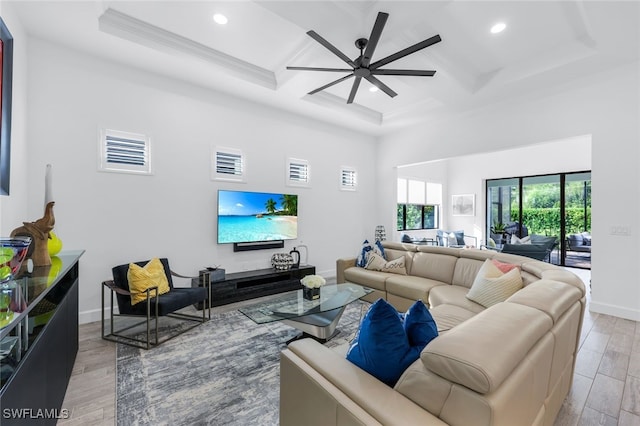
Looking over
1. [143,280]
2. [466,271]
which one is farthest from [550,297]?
[143,280]

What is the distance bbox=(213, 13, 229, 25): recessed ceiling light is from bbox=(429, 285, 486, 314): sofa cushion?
3.74 metres

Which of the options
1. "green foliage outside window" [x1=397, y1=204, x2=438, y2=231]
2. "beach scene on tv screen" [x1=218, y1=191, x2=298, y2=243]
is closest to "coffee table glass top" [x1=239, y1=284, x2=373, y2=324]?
"beach scene on tv screen" [x1=218, y1=191, x2=298, y2=243]

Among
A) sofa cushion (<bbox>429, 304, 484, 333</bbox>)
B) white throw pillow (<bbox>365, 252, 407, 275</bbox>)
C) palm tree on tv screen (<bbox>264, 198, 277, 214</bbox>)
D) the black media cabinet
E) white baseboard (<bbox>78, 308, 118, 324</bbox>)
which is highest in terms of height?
palm tree on tv screen (<bbox>264, 198, 277, 214</bbox>)

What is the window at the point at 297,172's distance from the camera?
527 centimetres

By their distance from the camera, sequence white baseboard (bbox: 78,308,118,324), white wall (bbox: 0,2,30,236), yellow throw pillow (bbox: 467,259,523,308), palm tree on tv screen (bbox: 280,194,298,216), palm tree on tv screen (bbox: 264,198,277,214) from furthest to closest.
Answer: palm tree on tv screen (bbox: 280,194,298,216) < palm tree on tv screen (bbox: 264,198,277,214) < white baseboard (bbox: 78,308,118,324) < yellow throw pillow (bbox: 467,259,523,308) < white wall (bbox: 0,2,30,236)

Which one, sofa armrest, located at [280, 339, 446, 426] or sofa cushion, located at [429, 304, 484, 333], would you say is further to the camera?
sofa cushion, located at [429, 304, 484, 333]

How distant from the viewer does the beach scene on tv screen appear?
174 inches

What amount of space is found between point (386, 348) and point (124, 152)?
3935 millimetres

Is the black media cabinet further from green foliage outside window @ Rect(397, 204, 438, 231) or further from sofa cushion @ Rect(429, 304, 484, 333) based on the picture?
green foliage outside window @ Rect(397, 204, 438, 231)

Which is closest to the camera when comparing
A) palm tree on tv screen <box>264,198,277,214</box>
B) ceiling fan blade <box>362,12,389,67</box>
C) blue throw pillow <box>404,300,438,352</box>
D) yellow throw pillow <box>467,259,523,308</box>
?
blue throw pillow <box>404,300,438,352</box>

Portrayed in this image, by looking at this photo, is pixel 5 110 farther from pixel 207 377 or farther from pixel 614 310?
pixel 614 310

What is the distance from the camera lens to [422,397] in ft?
3.39

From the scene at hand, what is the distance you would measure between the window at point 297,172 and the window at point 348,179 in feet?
3.07

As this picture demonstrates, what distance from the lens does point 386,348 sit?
4.02 ft
